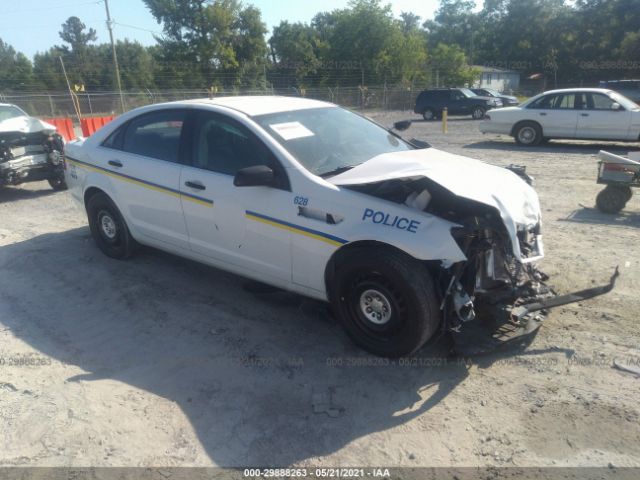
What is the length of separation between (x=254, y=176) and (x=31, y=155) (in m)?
6.97

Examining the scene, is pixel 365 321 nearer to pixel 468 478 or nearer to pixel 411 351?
pixel 411 351

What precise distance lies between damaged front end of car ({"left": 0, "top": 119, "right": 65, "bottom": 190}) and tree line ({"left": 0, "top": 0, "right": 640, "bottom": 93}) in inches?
1392

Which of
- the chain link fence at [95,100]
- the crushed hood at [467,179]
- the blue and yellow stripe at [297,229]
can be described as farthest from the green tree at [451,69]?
the blue and yellow stripe at [297,229]

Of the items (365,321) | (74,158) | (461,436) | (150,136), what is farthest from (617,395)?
(74,158)

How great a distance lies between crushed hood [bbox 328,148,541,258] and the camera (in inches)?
133

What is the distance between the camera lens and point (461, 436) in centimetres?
296

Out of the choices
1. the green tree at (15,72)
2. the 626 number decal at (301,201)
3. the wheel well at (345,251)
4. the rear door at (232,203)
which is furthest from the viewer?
the green tree at (15,72)

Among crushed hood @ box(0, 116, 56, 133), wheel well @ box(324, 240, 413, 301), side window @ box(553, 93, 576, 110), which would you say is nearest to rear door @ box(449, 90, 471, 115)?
side window @ box(553, 93, 576, 110)

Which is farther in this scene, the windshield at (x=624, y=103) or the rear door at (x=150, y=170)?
the windshield at (x=624, y=103)

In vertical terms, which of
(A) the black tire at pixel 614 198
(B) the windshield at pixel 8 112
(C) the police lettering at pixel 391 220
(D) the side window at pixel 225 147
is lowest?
(A) the black tire at pixel 614 198

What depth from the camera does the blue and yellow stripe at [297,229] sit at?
3.63 m

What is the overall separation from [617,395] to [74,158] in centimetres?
574

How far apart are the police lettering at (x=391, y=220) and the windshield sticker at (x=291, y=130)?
3.51ft

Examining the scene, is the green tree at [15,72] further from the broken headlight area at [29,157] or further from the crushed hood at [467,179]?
the crushed hood at [467,179]
